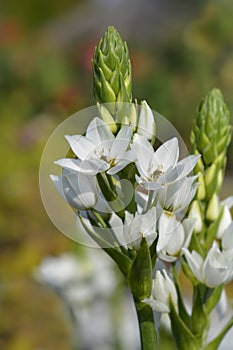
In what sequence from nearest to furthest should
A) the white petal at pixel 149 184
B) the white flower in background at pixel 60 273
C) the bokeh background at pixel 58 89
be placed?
the white petal at pixel 149 184, the white flower in background at pixel 60 273, the bokeh background at pixel 58 89

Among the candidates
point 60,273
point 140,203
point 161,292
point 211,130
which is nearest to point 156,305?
point 161,292

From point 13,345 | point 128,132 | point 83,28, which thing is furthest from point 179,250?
point 83,28

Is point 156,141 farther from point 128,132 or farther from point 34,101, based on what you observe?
point 34,101

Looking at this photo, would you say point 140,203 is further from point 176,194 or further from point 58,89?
point 58,89

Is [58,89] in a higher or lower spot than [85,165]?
lower

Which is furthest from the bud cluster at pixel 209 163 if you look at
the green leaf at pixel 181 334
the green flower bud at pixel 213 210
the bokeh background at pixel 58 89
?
the bokeh background at pixel 58 89

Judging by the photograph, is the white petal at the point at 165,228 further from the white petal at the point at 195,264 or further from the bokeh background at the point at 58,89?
the bokeh background at the point at 58,89

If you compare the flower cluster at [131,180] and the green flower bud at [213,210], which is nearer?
the flower cluster at [131,180]
